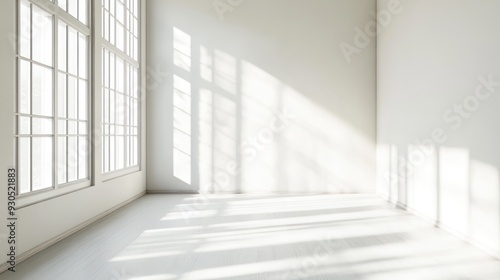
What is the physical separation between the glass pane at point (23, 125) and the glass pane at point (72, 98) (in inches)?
37.1

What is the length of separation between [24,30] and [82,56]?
139 cm

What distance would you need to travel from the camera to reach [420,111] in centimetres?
591

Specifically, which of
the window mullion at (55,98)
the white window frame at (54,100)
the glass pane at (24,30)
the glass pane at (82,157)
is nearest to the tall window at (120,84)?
the glass pane at (82,157)

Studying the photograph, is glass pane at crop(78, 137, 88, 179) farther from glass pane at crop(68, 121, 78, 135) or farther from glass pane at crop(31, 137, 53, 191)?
glass pane at crop(31, 137, 53, 191)

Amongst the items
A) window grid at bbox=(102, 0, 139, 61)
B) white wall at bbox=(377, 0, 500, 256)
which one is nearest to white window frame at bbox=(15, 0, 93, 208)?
window grid at bbox=(102, 0, 139, 61)

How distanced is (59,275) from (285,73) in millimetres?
5738

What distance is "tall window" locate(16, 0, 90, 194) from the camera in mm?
3986

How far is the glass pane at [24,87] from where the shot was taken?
12.7 feet

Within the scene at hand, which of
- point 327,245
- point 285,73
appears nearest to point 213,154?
point 285,73

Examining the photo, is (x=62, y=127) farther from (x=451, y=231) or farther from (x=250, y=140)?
(x=451, y=231)

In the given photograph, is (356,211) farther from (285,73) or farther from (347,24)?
(347,24)

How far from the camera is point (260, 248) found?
427cm

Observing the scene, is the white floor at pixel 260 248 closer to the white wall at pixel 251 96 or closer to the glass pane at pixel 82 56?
the white wall at pixel 251 96

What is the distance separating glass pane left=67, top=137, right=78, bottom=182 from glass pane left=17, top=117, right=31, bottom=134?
944mm
